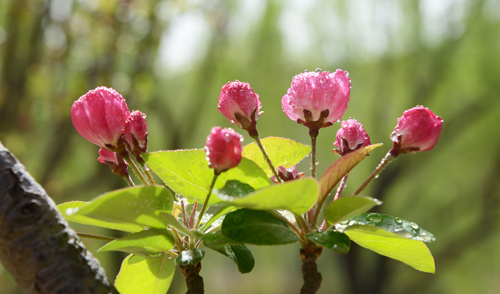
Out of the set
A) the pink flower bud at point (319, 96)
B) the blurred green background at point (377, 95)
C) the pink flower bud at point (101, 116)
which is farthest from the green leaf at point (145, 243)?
the blurred green background at point (377, 95)

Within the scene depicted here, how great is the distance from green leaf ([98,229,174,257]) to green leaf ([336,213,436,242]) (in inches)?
7.8

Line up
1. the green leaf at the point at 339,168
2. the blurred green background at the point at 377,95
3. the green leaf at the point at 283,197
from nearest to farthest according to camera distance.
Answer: the green leaf at the point at 283,197
the green leaf at the point at 339,168
the blurred green background at the point at 377,95

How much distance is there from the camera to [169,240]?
446 millimetres

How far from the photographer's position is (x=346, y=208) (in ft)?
1.38

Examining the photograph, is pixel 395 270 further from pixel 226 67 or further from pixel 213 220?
pixel 213 220

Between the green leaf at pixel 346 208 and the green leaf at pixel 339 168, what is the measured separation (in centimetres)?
3

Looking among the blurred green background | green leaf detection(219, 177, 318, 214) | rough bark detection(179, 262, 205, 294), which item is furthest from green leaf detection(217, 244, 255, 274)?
the blurred green background

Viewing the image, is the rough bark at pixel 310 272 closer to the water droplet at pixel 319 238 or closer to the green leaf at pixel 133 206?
the water droplet at pixel 319 238

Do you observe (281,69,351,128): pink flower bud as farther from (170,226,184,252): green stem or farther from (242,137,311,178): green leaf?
(170,226,184,252): green stem

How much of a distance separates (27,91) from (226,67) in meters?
3.04

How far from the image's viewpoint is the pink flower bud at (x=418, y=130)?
1.58 feet

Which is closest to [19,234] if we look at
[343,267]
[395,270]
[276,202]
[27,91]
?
[276,202]

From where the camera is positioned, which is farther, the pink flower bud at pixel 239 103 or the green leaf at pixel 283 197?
the pink flower bud at pixel 239 103

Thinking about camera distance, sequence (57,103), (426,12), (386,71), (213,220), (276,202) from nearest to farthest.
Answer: (276,202) → (213,220) → (57,103) → (426,12) → (386,71)
